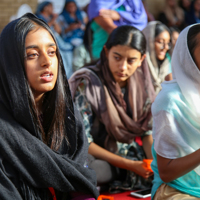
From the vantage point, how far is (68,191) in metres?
1.72

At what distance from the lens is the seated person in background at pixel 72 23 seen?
21.2ft

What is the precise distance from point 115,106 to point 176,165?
Answer: 1.20 metres

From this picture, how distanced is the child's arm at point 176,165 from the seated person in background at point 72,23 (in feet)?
15.6

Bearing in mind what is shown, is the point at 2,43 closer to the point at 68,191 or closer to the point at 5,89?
the point at 5,89

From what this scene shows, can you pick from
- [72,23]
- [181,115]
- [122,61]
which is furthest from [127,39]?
[72,23]

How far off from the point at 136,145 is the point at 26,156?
1.52m

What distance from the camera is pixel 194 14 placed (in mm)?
8461

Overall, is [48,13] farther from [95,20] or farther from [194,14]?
[194,14]

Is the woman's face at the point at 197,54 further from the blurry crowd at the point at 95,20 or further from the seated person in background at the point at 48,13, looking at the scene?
the seated person in background at the point at 48,13

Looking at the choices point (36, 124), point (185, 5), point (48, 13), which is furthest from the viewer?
point (185, 5)

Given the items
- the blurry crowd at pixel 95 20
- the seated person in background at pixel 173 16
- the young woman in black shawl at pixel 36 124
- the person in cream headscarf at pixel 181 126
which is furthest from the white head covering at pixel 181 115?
the seated person in background at pixel 173 16

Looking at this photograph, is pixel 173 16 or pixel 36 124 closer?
pixel 36 124

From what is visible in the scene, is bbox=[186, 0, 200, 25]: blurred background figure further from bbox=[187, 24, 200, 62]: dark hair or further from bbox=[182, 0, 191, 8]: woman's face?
bbox=[187, 24, 200, 62]: dark hair

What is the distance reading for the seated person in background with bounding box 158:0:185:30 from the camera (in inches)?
324
